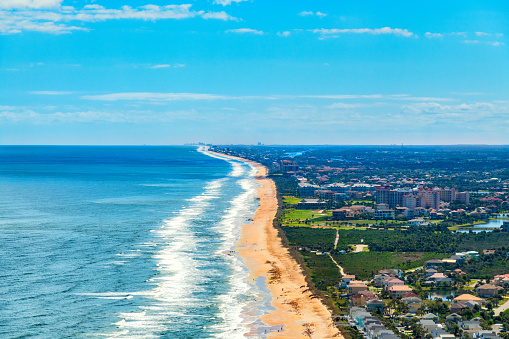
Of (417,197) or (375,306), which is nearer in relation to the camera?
(375,306)

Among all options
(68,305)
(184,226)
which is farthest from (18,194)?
(68,305)

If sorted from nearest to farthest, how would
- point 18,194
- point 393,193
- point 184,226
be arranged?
point 184,226
point 393,193
point 18,194

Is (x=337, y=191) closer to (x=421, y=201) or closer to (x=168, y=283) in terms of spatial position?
(x=421, y=201)

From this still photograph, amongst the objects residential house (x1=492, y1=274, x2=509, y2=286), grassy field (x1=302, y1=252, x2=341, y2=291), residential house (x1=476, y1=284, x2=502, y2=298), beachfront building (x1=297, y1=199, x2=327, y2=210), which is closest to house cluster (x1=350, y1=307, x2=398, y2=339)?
grassy field (x1=302, y1=252, x2=341, y2=291)

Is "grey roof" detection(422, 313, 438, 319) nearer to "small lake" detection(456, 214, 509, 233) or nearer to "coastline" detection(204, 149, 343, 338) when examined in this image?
"coastline" detection(204, 149, 343, 338)

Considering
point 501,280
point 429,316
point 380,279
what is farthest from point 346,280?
point 501,280

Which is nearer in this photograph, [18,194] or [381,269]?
[381,269]

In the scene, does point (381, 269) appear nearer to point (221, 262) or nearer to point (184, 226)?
point (221, 262)
